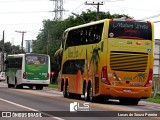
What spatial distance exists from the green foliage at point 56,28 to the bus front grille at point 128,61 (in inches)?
1896

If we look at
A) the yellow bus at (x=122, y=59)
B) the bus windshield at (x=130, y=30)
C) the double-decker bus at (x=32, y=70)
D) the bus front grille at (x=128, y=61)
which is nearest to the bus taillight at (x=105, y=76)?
the yellow bus at (x=122, y=59)

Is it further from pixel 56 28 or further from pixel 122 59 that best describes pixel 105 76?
pixel 56 28

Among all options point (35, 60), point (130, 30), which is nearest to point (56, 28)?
point (35, 60)

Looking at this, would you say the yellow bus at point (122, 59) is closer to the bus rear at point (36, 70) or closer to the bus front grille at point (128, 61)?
the bus front grille at point (128, 61)

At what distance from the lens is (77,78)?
93.4ft

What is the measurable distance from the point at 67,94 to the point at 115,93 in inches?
258

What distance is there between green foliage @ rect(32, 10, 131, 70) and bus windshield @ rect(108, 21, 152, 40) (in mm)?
47785

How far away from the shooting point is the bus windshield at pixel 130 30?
2466cm

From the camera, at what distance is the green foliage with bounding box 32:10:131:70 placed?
273 feet

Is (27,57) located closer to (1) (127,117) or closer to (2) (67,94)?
(2) (67,94)

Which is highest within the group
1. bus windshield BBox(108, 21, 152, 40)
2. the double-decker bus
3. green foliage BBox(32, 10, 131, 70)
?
green foliage BBox(32, 10, 131, 70)

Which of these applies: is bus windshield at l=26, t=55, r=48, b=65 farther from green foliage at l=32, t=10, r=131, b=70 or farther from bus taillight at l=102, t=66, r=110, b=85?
green foliage at l=32, t=10, r=131, b=70

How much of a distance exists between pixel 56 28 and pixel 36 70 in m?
48.6

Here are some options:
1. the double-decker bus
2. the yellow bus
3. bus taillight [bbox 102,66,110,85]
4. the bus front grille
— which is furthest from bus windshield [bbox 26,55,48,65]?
the bus front grille
